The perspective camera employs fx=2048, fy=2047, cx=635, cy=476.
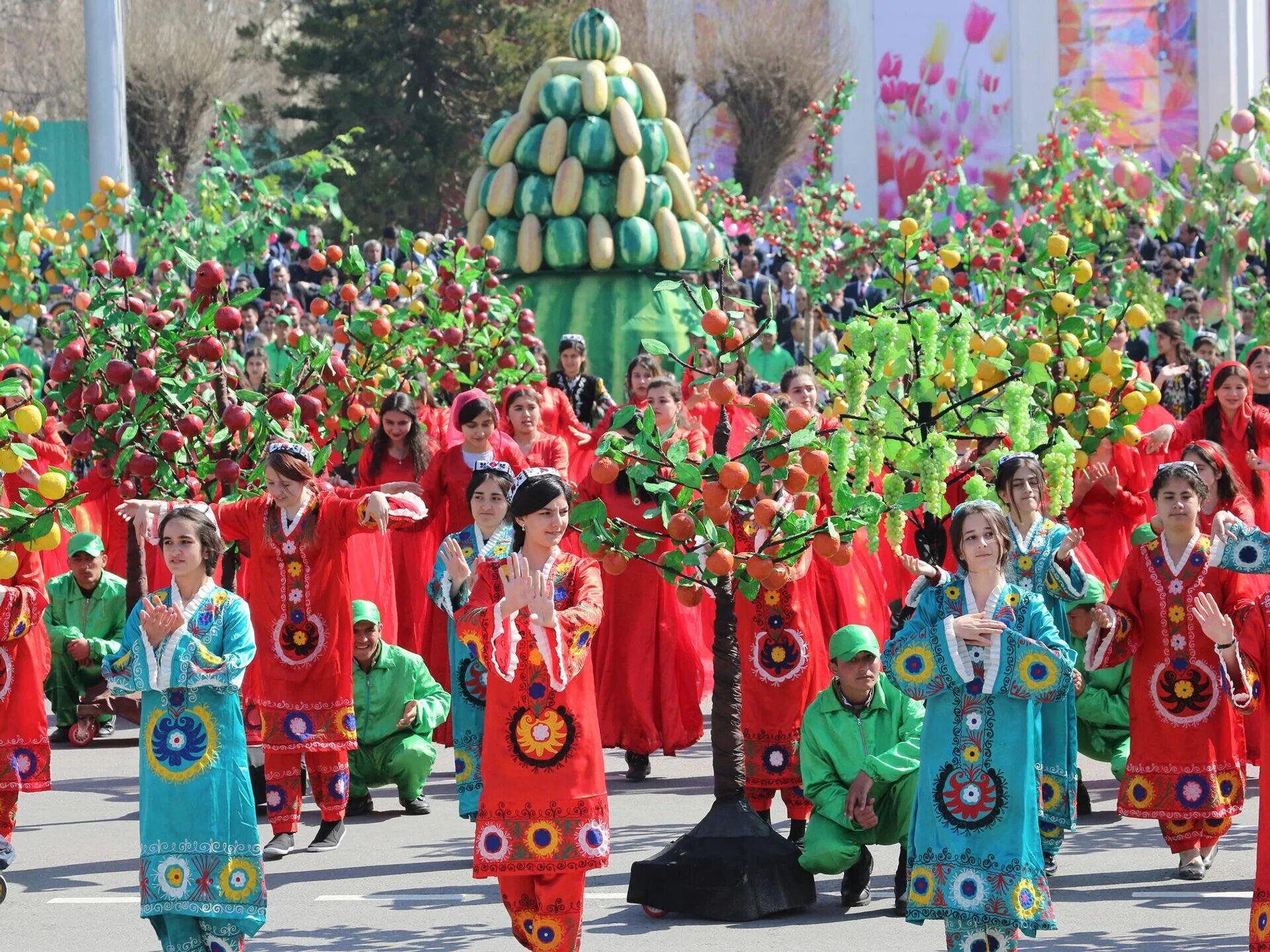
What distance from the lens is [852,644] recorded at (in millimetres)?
6051

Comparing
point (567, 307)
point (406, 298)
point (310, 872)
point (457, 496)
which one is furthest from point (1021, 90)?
point (310, 872)

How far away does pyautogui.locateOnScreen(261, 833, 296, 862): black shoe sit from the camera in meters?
6.79

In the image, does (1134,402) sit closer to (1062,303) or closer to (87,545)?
(1062,303)

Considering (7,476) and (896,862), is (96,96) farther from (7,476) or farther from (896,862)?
(896,862)

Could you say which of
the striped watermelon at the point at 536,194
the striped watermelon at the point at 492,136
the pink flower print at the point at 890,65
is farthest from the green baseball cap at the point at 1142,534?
the pink flower print at the point at 890,65

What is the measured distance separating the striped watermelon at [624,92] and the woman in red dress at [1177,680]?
7.41 meters

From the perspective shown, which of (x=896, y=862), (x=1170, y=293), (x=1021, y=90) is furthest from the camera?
(x=1021, y=90)

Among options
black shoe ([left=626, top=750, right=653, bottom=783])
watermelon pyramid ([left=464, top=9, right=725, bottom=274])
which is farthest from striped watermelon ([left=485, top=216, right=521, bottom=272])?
black shoe ([left=626, top=750, right=653, bottom=783])

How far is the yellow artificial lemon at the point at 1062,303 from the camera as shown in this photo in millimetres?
6488

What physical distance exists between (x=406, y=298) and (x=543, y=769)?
5809mm

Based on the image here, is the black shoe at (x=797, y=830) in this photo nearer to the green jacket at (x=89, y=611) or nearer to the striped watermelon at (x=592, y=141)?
the green jacket at (x=89, y=611)

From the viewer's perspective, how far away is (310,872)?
6629 mm

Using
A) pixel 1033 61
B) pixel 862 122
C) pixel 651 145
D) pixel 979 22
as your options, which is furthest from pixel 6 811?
pixel 979 22

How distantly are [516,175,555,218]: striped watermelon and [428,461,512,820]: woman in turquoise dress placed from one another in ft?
20.4
